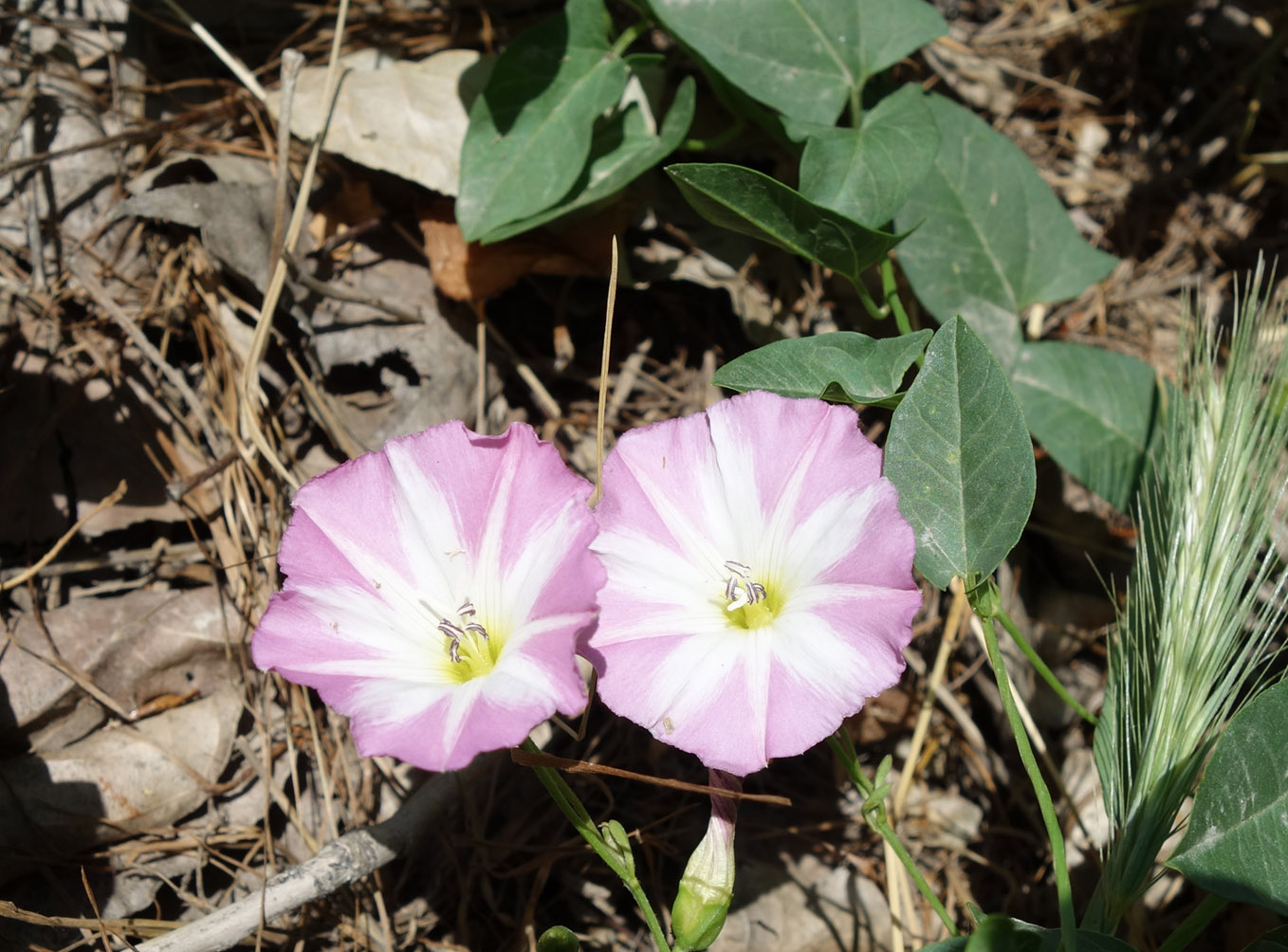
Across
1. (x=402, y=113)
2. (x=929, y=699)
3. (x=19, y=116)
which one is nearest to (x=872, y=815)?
(x=929, y=699)

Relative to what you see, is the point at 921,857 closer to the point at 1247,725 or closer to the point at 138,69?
the point at 1247,725

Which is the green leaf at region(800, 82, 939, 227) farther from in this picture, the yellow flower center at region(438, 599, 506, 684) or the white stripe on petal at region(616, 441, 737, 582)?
the yellow flower center at region(438, 599, 506, 684)

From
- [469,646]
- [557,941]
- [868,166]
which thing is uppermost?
[868,166]

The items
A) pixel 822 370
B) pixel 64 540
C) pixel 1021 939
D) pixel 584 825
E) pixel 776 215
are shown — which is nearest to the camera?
pixel 1021 939

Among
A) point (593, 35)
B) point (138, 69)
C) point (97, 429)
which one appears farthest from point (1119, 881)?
point (138, 69)

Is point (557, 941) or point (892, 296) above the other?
point (892, 296)

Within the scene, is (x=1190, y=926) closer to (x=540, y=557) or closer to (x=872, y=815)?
(x=872, y=815)

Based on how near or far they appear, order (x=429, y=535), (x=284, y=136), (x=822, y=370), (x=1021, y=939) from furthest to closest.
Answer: (x=284, y=136) → (x=822, y=370) → (x=429, y=535) → (x=1021, y=939)
